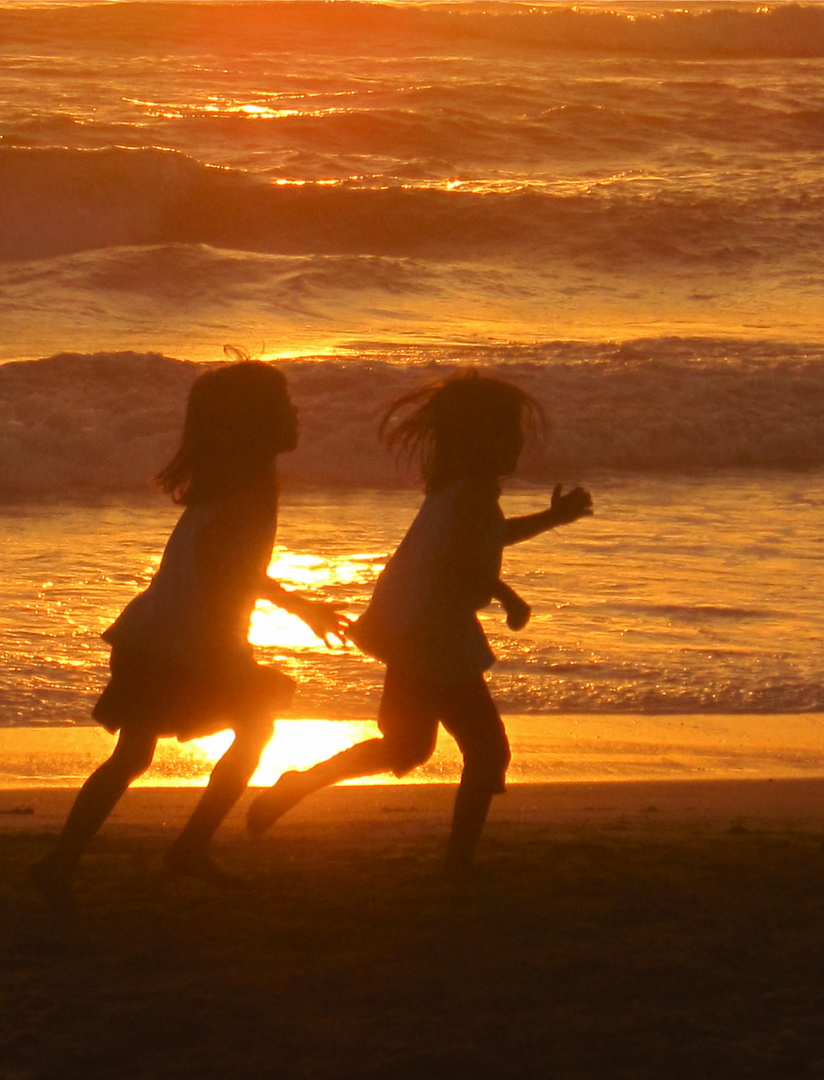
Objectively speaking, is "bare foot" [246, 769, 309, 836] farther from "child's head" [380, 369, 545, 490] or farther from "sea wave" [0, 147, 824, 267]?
"sea wave" [0, 147, 824, 267]

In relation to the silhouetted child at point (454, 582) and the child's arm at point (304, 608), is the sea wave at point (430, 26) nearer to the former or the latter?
the silhouetted child at point (454, 582)

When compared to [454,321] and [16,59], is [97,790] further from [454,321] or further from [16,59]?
[16,59]

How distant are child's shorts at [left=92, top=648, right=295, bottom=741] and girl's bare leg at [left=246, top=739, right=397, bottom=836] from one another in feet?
0.92

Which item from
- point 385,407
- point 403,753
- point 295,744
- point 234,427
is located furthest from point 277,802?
point 385,407

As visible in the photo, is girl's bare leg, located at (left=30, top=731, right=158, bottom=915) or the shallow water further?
the shallow water

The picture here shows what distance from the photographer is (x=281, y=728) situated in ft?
18.1

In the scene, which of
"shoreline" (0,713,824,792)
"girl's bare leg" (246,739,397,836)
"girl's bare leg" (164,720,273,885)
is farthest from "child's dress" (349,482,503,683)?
"shoreline" (0,713,824,792)

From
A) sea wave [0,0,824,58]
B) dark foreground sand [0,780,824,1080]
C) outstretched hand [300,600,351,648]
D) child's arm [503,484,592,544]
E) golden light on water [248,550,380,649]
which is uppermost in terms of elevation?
sea wave [0,0,824,58]

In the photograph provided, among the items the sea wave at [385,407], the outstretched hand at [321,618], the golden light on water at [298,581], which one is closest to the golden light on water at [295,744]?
the golden light on water at [298,581]

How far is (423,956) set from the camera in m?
3.27

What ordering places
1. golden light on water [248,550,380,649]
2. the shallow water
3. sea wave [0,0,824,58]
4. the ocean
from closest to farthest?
the shallow water → the ocean → golden light on water [248,550,380,649] → sea wave [0,0,824,58]

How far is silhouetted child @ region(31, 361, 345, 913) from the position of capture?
336 cm

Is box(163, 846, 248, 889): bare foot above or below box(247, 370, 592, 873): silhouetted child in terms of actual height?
below

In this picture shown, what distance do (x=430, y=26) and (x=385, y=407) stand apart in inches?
833
